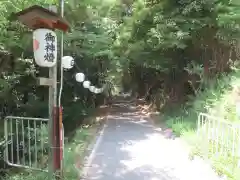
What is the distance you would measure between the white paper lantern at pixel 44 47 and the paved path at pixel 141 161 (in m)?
2.87

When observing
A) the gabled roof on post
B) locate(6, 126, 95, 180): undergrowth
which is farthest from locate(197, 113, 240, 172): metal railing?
the gabled roof on post

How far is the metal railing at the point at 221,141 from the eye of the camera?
6469mm

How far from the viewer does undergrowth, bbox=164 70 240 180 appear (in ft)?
22.4

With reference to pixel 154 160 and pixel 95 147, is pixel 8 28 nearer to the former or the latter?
pixel 95 147

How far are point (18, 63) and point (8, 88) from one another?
3.35 feet

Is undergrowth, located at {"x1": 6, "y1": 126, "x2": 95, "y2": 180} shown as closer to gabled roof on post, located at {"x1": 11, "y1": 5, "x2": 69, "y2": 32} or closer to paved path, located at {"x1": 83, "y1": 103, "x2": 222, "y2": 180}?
paved path, located at {"x1": 83, "y1": 103, "x2": 222, "y2": 180}

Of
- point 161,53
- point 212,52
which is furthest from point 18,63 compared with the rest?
point 212,52

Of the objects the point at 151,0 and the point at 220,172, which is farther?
the point at 151,0

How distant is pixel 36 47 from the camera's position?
5.90m

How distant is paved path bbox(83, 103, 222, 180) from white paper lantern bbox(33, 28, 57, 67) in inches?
113

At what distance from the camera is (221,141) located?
7.27 meters

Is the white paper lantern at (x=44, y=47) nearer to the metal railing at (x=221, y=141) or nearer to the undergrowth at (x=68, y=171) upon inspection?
the undergrowth at (x=68, y=171)

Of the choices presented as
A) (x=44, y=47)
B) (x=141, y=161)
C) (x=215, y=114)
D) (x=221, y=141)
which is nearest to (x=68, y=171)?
(x=141, y=161)

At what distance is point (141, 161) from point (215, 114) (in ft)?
10.5
